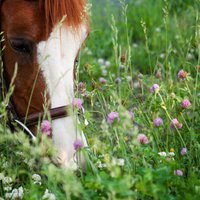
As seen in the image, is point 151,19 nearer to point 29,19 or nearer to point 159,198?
point 29,19

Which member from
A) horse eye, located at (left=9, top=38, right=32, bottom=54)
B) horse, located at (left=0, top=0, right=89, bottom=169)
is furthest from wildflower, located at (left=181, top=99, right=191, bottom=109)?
horse eye, located at (left=9, top=38, right=32, bottom=54)

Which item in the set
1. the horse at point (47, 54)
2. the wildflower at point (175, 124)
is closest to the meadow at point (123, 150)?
the wildflower at point (175, 124)

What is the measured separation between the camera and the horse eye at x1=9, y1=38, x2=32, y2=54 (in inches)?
111

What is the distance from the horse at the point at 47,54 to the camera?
2711 mm

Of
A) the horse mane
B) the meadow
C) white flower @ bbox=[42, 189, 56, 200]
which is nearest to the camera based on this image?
the meadow

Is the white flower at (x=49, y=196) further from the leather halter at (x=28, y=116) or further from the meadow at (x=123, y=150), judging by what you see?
the leather halter at (x=28, y=116)

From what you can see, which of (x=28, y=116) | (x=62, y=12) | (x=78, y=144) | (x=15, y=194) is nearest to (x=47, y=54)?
(x=62, y=12)

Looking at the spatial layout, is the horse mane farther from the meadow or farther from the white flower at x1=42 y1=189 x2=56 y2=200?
the white flower at x1=42 y1=189 x2=56 y2=200

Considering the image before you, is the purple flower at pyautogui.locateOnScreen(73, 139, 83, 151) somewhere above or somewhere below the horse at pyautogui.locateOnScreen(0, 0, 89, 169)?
below

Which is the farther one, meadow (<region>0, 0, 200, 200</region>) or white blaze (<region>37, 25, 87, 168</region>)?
white blaze (<region>37, 25, 87, 168</region>)

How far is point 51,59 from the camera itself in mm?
2750

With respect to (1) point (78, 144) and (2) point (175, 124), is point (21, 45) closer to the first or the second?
(1) point (78, 144)

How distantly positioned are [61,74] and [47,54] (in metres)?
0.11

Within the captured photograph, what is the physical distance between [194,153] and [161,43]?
2720mm
